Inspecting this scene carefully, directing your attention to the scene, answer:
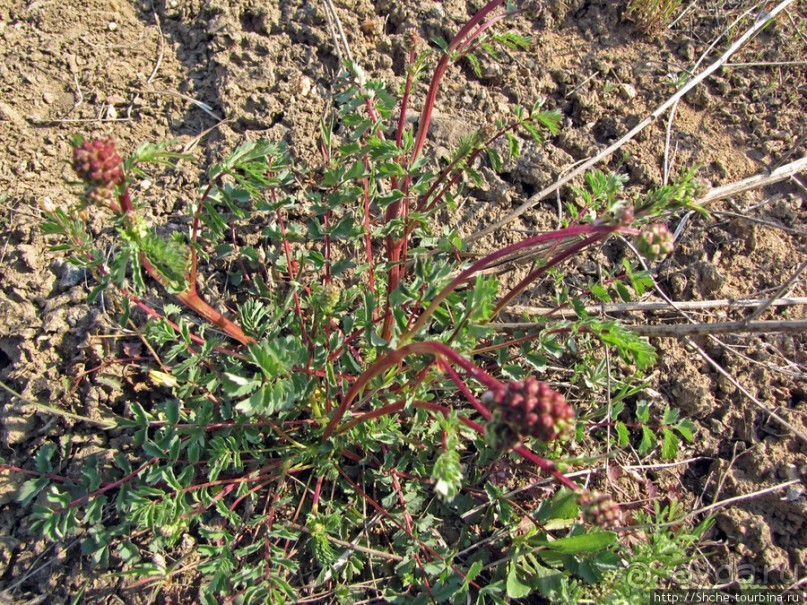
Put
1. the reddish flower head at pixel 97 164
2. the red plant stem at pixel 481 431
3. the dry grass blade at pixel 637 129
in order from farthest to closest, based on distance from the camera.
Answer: the dry grass blade at pixel 637 129 < the red plant stem at pixel 481 431 < the reddish flower head at pixel 97 164

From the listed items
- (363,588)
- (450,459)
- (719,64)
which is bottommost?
(363,588)

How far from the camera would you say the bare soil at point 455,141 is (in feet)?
9.69

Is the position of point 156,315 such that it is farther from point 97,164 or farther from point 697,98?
point 697,98

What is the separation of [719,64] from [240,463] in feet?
13.0

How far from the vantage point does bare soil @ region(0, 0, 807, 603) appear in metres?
2.95

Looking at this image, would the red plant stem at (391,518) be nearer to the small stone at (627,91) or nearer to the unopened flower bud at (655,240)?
the unopened flower bud at (655,240)

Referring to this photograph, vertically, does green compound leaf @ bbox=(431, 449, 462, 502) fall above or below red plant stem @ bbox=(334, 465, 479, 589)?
above

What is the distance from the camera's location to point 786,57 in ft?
13.9

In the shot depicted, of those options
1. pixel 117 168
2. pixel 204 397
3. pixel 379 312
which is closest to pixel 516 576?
pixel 379 312

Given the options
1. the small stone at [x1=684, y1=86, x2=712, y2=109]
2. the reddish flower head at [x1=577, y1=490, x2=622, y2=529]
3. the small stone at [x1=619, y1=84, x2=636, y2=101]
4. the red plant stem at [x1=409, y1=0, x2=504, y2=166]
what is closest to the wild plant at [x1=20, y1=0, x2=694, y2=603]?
the red plant stem at [x1=409, y1=0, x2=504, y2=166]

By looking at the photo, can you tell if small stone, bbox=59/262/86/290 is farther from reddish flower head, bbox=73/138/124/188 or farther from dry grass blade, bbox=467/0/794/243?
dry grass blade, bbox=467/0/794/243

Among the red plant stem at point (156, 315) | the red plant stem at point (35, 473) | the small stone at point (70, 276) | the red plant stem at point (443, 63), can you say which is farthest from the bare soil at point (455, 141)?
the red plant stem at point (443, 63)

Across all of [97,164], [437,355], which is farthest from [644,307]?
[97,164]

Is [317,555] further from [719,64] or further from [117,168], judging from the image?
[719,64]
